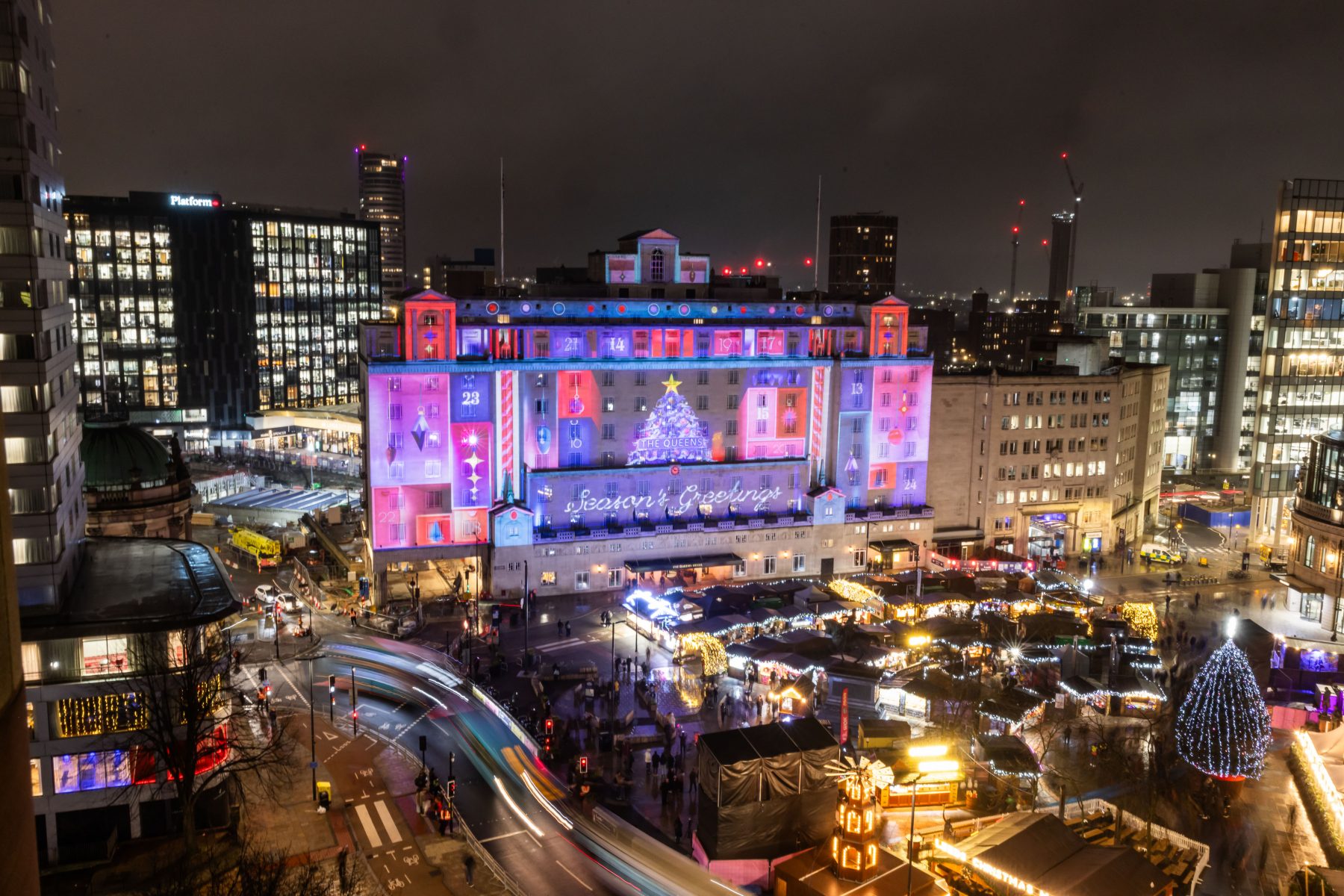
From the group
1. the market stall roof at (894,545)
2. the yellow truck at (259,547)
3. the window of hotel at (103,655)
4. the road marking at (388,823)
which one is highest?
the window of hotel at (103,655)

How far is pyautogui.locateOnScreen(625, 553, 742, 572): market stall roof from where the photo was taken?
6900 cm

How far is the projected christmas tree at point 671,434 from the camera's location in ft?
232

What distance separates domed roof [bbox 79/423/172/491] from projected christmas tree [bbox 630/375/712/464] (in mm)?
31219

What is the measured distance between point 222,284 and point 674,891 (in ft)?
471

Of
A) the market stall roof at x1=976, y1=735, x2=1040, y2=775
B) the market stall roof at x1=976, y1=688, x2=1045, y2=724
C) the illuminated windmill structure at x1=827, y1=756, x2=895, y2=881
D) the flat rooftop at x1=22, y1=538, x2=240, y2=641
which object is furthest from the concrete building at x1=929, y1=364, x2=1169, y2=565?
the flat rooftop at x1=22, y1=538, x2=240, y2=641

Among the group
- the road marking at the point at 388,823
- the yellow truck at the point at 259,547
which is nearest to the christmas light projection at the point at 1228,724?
the road marking at the point at 388,823

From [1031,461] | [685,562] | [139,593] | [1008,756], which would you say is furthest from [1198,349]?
[139,593]

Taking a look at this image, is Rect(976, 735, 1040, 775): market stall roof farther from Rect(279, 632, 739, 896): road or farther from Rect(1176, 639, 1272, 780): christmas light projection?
Rect(279, 632, 739, 896): road

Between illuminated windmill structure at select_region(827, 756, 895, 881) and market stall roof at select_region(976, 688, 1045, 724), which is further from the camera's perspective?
market stall roof at select_region(976, 688, 1045, 724)

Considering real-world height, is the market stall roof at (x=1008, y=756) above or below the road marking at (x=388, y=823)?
above

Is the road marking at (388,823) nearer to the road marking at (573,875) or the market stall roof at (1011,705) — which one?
the road marking at (573,875)

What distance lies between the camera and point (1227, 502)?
10288cm

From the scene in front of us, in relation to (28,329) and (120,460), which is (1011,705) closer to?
(28,329)

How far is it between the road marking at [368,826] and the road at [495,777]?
3.35m
